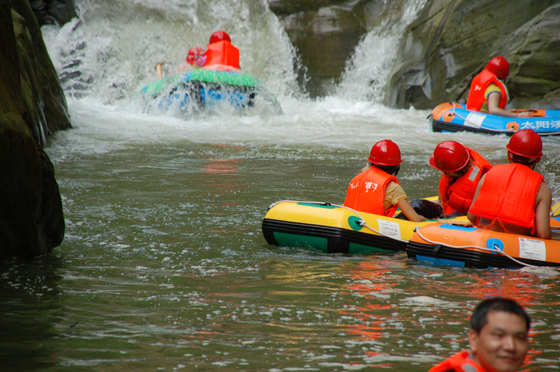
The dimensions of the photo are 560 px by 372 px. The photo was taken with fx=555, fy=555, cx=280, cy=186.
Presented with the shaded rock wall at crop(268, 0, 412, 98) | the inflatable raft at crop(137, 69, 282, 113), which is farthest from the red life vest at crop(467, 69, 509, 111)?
the shaded rock wall at crop(268, 0, 412, 98)

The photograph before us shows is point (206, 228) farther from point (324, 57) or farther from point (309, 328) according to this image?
point (324, 57)

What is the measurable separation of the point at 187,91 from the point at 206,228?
352 inches

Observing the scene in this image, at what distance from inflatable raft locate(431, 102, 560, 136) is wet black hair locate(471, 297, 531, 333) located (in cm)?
922

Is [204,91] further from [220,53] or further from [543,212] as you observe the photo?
[543,212]

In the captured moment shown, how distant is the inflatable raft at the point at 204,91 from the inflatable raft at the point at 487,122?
466 centimetres

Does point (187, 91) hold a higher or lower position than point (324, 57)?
lower

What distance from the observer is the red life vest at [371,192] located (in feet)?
15.8

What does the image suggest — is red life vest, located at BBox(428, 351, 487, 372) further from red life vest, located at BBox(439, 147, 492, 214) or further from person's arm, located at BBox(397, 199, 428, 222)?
red life vest, located at BBox(439, 147, 492, 214)

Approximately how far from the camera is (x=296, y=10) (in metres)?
19.5

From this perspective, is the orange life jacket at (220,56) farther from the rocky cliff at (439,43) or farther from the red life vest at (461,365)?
the red life vest at (461,365)

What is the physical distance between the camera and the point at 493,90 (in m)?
10.2

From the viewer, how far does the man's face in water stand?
5.05ft

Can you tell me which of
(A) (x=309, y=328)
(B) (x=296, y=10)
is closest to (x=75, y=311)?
(A) (x=309, y=328)

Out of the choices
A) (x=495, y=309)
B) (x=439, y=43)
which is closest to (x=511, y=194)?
(x=495, y=309)
